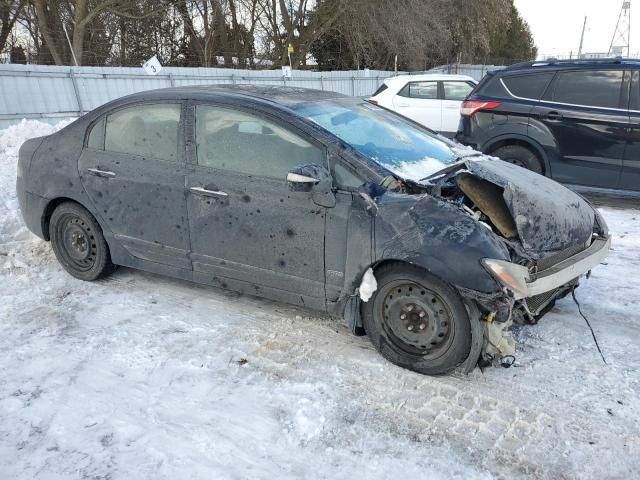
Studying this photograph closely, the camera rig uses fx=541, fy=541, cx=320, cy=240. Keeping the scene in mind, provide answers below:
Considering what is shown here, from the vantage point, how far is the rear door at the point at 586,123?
6.51m

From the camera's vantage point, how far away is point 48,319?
158 inches

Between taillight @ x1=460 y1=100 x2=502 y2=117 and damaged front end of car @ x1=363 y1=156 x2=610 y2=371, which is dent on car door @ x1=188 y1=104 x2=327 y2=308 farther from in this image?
taillight @ x1=460 y1=100 x2=502 y2=117

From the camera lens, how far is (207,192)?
382 cm

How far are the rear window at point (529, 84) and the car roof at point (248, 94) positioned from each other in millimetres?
3815

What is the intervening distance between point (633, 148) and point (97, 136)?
→ 586cm

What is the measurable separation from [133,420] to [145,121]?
2.32 metres

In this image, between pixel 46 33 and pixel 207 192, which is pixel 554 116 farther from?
pixel 46 33

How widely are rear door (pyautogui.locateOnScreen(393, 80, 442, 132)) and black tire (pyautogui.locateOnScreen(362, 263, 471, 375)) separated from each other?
8.49 m

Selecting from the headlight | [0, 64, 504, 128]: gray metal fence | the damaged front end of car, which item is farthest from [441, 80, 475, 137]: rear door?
the headlight

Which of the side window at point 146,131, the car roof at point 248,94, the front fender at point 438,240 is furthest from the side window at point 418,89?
the front fender at point 438,240

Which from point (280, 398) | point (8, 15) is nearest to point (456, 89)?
point (280, 398)

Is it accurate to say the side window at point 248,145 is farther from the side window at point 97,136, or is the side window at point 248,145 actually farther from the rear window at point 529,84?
the rear window at point 529,84

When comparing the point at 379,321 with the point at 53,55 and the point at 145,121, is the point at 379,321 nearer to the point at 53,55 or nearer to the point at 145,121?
the point at 145,121

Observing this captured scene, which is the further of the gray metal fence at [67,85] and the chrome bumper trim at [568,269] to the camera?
the gray metal fence at [67,85]
